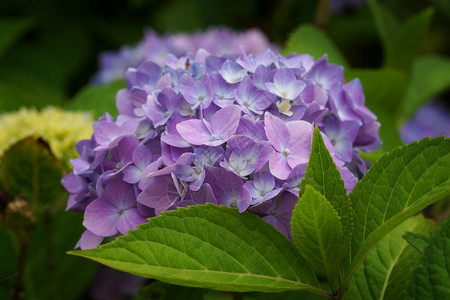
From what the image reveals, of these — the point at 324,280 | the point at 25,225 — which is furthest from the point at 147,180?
the point at 324,280

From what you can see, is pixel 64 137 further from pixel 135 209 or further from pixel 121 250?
pixel 121 250

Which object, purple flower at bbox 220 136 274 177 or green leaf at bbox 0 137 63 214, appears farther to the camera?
green leaf at bbox 0 137 63 214

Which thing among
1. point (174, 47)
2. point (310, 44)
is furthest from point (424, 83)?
point (174, 47)

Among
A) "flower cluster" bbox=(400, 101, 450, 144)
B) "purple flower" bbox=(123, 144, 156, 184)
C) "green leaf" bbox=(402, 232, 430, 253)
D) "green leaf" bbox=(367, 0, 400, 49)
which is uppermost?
"green leaf" bbox=(367, 0, 400, 49)

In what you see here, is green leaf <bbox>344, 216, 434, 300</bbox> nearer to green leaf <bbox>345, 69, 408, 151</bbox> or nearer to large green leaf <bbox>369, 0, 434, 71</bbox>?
green leaf <bbox>345, 69, 408, 151</bbox>

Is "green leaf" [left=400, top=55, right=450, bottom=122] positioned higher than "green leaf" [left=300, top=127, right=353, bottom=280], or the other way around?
"green leaf" [left=400, top=55, right=450, bottom=122]

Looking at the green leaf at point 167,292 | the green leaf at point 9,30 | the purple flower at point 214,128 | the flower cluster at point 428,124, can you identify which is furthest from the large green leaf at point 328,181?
the green leaf at point 9,30


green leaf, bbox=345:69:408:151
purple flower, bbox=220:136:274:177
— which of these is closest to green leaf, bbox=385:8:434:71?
green leaf, bbox=345:69:408:151
